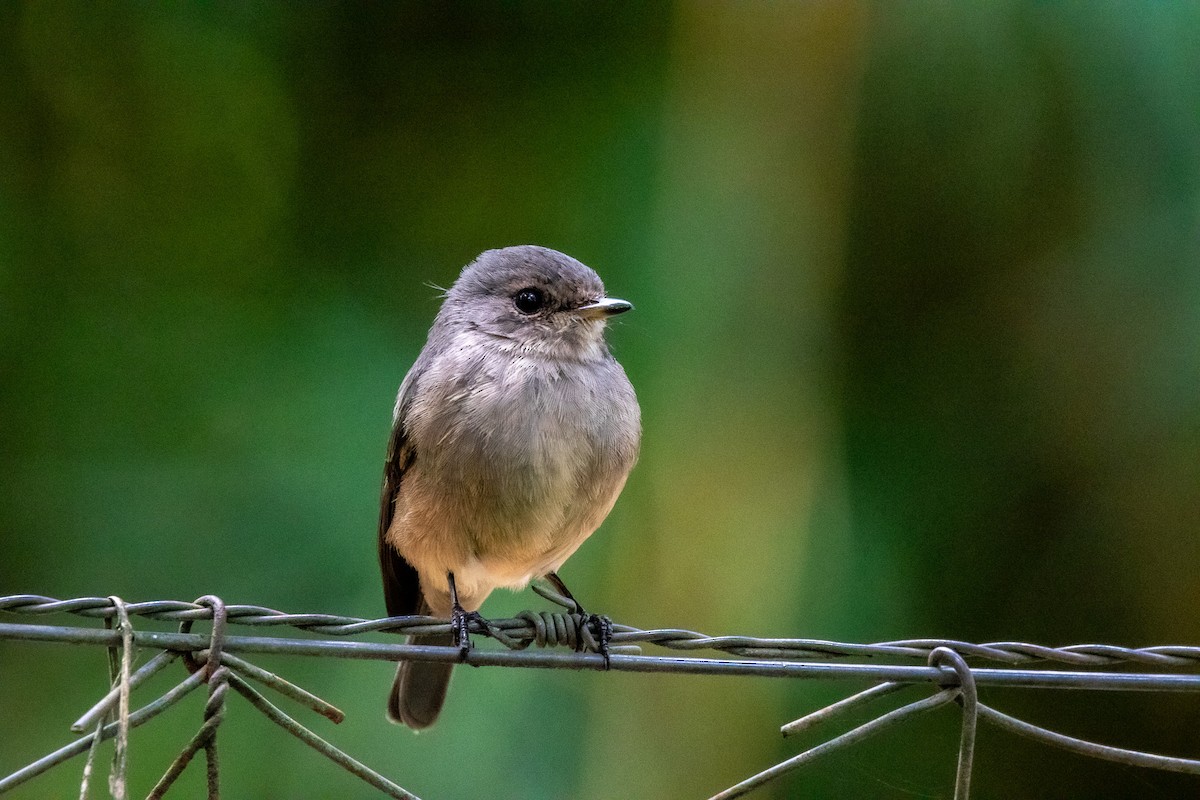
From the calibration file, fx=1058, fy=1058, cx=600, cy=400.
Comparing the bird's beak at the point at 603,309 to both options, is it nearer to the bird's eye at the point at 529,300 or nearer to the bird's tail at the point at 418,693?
the bird's eye at the point at 529,300

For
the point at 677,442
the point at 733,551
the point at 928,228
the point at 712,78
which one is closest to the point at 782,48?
the point at 712,78

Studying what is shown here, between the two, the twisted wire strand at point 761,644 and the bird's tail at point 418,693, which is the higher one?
the twisted wire strand at point 761,644

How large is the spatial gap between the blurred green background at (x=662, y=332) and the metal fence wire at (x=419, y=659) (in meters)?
1.83

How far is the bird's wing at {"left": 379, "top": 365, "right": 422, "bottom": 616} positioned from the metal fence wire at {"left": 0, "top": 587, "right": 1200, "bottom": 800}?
117 centimetres

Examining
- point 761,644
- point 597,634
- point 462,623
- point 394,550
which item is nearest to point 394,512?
point 394,550

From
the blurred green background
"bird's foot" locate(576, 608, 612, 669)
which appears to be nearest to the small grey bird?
"bird's foot" locate(576, 608, 612, 669)

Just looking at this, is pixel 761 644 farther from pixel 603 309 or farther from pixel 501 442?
pixel 603 309

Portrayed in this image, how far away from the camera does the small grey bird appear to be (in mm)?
2697

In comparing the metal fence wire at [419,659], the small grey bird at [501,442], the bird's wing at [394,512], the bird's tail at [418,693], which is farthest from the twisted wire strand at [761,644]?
the bird's tail at [418,693]

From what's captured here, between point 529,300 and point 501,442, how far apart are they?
62cm

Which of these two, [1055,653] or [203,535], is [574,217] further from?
[1055,653]

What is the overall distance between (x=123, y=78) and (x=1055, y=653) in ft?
12.5

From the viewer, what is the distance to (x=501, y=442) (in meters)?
2.68

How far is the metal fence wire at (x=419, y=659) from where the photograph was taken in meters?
1.49
